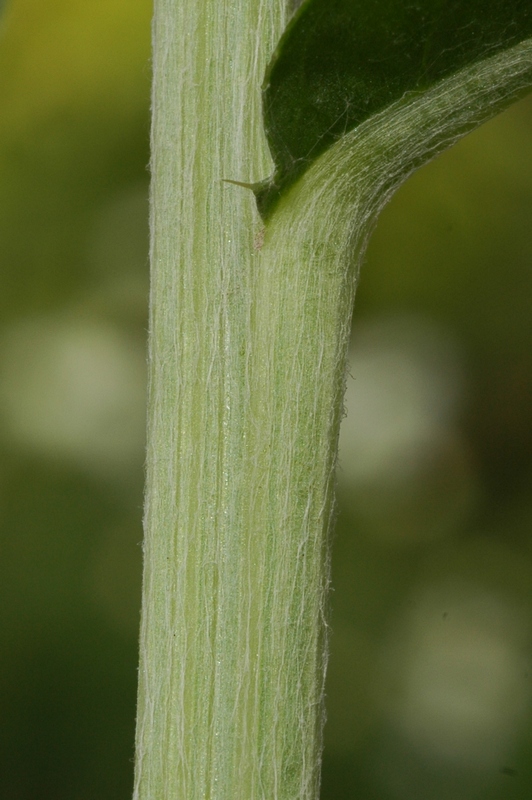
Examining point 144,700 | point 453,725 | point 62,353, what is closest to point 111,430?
point 62,353

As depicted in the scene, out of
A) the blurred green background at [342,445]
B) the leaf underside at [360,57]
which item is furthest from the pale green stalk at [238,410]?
the blurred green background at [342,445]

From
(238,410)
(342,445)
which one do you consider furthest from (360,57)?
(342,445)

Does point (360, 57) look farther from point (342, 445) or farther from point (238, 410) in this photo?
point (342, 445)

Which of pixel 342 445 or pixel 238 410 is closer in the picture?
pixel 238 410

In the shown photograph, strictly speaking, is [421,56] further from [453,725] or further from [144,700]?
[453,725]

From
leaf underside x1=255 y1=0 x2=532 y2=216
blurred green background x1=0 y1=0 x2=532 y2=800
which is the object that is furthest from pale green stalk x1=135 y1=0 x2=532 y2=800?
blurred green background x1=0 y1=0 x2=532 y2=800
